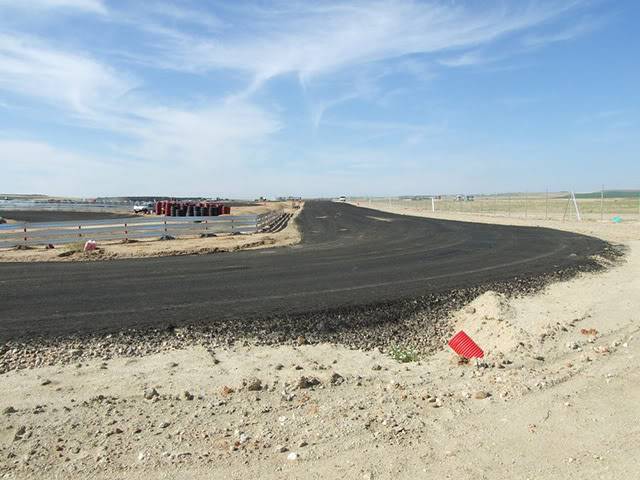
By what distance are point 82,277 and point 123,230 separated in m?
11.7

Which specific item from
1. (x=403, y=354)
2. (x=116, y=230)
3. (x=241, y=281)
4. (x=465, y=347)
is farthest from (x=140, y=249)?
(x=465, y=347)

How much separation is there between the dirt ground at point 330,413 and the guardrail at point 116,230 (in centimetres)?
1742

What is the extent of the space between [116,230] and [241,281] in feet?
50.5

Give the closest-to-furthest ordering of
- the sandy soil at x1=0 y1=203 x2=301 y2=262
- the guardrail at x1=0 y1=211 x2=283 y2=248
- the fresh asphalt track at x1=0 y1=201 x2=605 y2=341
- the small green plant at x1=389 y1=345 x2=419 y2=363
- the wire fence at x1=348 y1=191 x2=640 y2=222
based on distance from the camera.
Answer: the small green plant at x1=389 y1=345 x2=419 y2=363 → the fresh asphalt track at x1=0 y1=201 x2=605 y2=341 → the sandy soil at x1=0 y1=203 x2=301 y2=262 → the guardrail at x1=0 y1=211 x2=283 y2=248 → the wire fence at x1=348 y1=191 x2=640 y2=222

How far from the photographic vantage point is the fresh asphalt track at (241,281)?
863 cm

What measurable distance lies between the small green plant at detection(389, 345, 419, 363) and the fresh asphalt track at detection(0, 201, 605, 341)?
2190 mm

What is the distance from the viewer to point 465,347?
276 inches

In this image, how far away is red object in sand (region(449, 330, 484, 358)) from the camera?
681cm

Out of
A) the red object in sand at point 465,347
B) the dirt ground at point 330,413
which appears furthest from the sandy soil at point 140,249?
the red object in sand at point 465,347

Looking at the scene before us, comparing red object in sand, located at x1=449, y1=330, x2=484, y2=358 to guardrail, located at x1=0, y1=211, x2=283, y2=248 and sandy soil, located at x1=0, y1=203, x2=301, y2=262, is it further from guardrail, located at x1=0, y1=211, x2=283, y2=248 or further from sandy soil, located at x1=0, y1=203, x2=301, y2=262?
guardrail, located at x1=0, y1=211, x2=283, y2=248

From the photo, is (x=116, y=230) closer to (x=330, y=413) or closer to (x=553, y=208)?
(x=330, y=413)

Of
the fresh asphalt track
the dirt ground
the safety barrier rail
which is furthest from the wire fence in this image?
the dirt ground

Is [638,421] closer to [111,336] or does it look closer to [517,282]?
[111,336]

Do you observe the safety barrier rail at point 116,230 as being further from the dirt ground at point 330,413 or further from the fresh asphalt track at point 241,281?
the dirt ground at point 330,413
